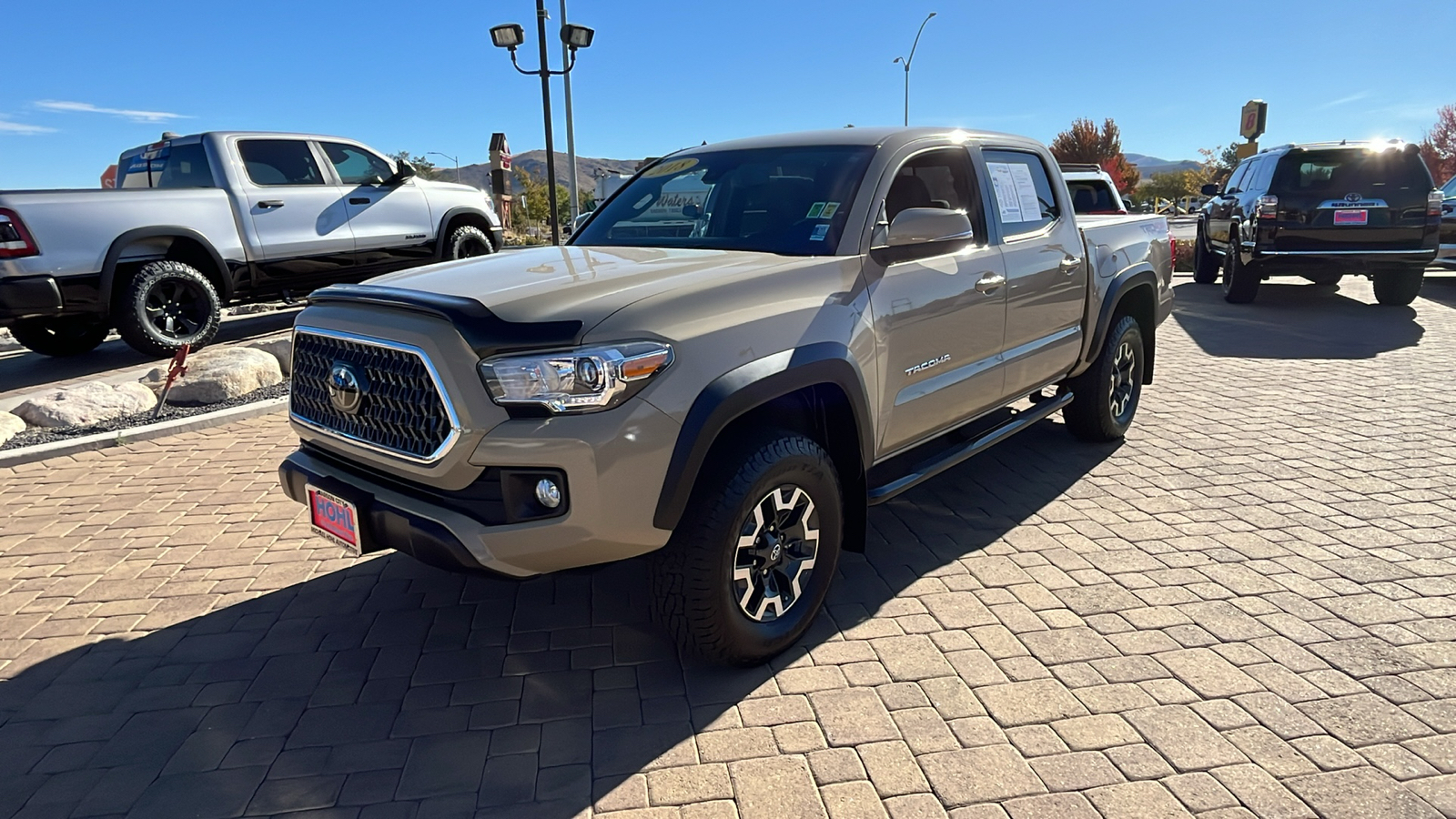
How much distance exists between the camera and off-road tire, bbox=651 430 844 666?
274cm

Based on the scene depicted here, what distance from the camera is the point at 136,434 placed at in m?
Result: 5.82

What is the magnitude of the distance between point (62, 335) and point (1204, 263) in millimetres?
14967

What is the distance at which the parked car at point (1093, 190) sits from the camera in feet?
30.8

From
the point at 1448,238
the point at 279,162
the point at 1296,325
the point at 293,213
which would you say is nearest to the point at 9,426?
the point at 293,213

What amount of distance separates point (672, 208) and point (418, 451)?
189 centimetres

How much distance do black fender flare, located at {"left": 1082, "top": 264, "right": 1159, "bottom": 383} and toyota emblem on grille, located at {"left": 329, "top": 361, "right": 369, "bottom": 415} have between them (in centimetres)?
391

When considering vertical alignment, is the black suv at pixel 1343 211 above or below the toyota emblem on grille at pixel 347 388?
above

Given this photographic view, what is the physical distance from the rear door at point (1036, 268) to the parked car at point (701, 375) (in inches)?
1.0

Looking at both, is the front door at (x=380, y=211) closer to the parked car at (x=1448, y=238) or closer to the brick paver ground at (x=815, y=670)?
the brick paver ground at (x=815, y=670)

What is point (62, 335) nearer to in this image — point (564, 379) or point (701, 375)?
point (564, 379)

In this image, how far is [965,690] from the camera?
9.69ft

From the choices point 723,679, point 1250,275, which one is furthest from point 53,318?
point 1250,275

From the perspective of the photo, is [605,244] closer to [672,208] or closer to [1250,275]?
[672,208]

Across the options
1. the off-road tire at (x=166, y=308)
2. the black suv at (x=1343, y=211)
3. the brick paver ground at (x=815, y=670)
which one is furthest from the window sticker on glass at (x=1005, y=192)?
the black suv at (x=1343, y=211)
